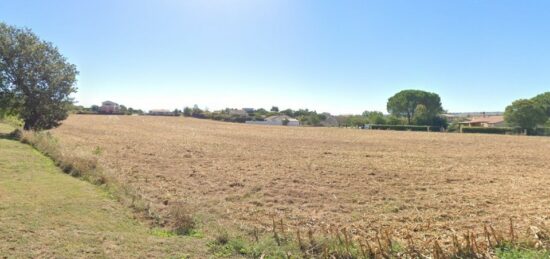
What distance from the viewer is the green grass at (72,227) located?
16.1 feet

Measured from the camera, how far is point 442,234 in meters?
6.93

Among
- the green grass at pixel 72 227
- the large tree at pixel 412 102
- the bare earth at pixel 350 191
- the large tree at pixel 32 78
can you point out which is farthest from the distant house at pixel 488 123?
the green grass at pixel 72 227

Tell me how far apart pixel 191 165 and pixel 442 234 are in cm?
1223

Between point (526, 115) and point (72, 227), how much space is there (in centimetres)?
8108

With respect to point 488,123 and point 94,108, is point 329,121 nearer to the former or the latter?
point 488,123

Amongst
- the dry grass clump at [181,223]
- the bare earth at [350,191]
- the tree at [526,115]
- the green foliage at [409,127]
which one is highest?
the tree at [526,115]

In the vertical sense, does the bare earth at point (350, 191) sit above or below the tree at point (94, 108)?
below

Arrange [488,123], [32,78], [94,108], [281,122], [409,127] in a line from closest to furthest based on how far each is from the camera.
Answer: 1. [32,78]
2. [409,127]
3. [488,123]
4. [281,122]
5. [94,108]

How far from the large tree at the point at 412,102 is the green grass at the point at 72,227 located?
10693cm

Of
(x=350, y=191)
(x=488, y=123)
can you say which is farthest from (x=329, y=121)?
(x=350, y=191)

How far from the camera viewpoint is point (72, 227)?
232 inches

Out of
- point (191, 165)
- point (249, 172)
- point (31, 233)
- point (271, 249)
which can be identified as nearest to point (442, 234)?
point (271, 249)

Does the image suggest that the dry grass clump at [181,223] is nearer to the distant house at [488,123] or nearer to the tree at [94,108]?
the distant house at [488,123]

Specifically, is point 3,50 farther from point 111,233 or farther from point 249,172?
point 111,233
